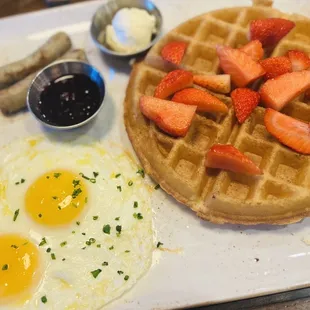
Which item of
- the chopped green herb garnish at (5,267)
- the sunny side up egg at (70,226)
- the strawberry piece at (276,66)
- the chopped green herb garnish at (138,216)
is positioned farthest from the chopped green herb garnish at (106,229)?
the strawberry piece at (276,66)

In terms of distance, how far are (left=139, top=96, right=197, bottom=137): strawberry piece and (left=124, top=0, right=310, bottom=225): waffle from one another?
7 cm

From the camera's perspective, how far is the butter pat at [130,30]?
10.2 feet

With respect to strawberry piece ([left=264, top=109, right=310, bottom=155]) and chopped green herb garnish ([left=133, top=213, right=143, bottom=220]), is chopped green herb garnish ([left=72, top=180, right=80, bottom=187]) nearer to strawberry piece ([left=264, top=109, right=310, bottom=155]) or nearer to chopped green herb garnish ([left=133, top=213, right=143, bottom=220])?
chopped green herb garnish ([left=133, top=213, right=143, bottom=220])

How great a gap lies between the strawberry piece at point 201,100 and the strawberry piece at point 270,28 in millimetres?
602

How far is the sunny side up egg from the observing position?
7.77ft

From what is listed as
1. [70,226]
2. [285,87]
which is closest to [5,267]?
[70,226]

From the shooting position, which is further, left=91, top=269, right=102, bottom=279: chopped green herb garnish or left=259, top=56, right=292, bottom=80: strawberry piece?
left=259, top=56, right=292, bottom=80: strawberry piece

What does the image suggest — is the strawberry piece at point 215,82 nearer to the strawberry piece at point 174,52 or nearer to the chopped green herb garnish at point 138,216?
the strawberry piece at point 174,52

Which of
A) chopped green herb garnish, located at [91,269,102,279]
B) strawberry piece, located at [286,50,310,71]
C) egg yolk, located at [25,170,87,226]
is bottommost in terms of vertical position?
chopped green herb garnish, located at [91,269,102,279]

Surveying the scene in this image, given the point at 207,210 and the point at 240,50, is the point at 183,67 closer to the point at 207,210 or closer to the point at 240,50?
the point at 240,50

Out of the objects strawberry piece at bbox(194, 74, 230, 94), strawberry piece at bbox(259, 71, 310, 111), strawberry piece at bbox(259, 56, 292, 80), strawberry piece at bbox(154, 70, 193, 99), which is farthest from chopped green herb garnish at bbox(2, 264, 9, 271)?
strawberry piece at bbox(259, 56, 292, 80)

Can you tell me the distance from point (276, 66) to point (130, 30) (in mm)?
1163

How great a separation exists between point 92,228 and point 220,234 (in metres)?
0.81

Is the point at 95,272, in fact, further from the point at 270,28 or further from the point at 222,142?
the point at 270,28
